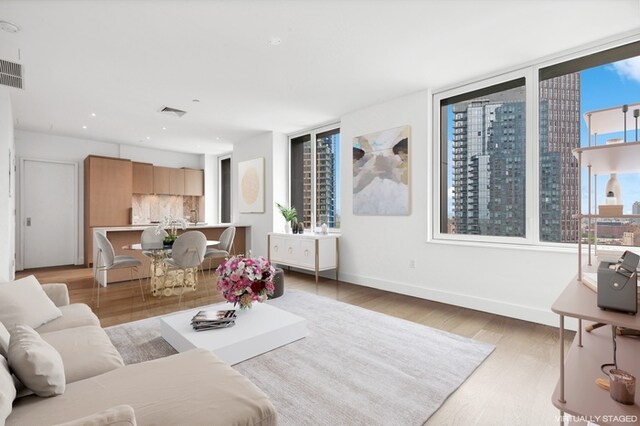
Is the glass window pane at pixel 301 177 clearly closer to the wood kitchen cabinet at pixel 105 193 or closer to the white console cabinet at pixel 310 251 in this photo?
the white console cabinet at pixel 310 251

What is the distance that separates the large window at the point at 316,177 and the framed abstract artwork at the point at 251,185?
67 centimetres

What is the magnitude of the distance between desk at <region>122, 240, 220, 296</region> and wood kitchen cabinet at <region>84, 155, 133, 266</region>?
8.82 ft

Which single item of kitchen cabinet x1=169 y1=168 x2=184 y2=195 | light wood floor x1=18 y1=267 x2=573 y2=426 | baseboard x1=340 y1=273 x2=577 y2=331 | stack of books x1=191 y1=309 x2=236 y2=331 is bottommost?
light wood floor x1=18 y1=267 x2=573 y2=426

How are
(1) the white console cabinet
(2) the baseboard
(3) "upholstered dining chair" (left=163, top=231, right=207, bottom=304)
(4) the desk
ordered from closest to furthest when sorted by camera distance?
(2) the baseboard, (3) "upholstered dining chair" (left=163, top=231, right=207, bottom=304), (4) the desk, (1) the white console cabinet

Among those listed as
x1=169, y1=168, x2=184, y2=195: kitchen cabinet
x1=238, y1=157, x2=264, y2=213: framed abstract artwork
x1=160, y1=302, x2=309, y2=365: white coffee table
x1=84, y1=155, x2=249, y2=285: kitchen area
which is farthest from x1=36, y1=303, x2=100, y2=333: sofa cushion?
x1=169, y1=168, x2=184, y2=195: kitchen cabinet

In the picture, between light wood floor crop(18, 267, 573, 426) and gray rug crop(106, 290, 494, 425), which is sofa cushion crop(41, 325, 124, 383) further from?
light wood floor crop(18, 267, 573, 426)

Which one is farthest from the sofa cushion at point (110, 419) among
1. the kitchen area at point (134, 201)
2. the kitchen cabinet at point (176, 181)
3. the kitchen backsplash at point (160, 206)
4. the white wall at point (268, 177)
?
the kitchen cabinet at point (176, 181)

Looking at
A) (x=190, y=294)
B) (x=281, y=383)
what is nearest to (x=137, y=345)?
(x=281, y=383)

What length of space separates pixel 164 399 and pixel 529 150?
12.7 feet

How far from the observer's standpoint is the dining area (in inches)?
162

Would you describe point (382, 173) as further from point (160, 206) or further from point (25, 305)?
point (160, 206)

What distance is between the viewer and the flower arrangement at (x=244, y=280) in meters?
2.78

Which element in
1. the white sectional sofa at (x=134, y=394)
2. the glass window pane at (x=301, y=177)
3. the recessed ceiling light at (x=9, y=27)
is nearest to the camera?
the white sectional sofa at (x=134, y=394)

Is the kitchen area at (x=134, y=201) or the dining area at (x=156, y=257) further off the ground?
the kitchen area at (x=134, y=201)
